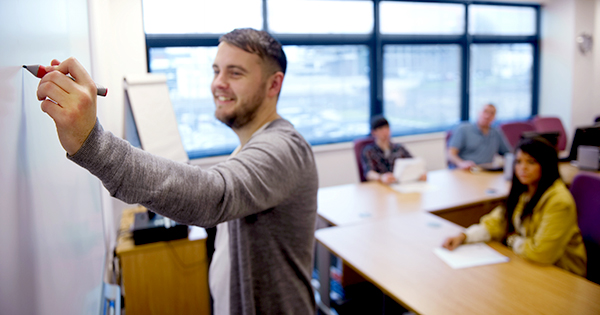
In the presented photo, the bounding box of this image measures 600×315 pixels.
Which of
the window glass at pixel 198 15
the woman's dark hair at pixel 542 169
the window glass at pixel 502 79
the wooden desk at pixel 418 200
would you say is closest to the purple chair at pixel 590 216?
the woman's dark hair at pixel 542 169

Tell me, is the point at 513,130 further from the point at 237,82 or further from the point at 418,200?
the point at 237,82

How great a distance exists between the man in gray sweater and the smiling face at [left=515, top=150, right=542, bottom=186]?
1.43m

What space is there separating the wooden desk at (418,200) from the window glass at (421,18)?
2.66m

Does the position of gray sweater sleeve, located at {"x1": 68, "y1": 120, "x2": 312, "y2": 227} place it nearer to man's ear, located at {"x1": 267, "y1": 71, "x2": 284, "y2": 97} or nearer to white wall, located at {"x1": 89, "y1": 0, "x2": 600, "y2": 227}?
man's ear, located at {"x1": 267, "y1": 71, "x2": 284, "y2": 97}

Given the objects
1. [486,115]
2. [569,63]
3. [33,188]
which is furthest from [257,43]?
[569,63]

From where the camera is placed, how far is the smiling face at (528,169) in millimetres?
1997

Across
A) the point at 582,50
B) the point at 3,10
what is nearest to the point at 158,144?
the point at 3,10

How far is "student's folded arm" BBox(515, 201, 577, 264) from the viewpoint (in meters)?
1.75

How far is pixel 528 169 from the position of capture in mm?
2016

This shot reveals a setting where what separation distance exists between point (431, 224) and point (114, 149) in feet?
6.43

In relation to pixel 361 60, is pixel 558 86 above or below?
below

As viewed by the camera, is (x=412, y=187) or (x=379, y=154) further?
(x=379, y=154)

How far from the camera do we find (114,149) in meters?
0.58

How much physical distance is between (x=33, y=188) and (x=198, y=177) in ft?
0.79
